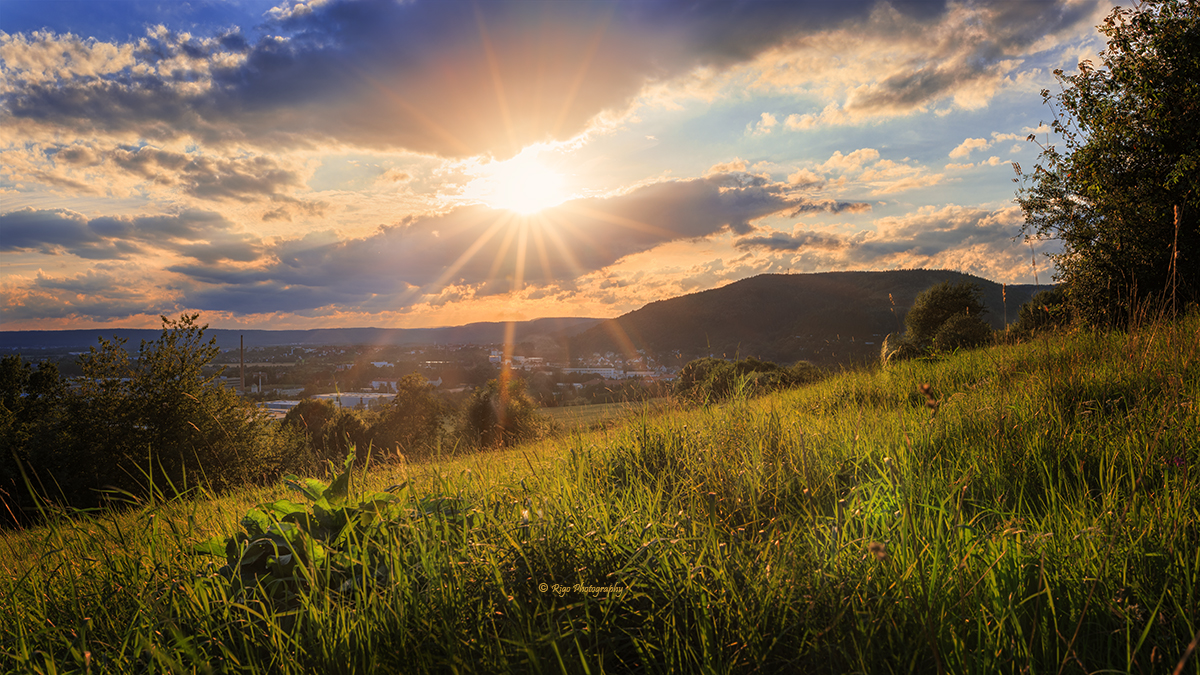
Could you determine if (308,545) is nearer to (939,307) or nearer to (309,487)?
(309,487)

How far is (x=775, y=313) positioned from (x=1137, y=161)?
78.3 metres

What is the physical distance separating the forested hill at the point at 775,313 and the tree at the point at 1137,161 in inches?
1400

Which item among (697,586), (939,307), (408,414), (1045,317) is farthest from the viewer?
(408,414)

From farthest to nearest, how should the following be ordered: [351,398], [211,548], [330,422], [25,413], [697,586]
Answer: [330,422]
[25,413]
[351,398]
[211,548]
[697,586]

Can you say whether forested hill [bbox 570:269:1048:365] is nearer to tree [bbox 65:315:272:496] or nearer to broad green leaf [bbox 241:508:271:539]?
tree [bbox 65:315:272:496]

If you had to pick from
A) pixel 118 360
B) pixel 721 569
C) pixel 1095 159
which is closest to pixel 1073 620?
pixel 721 569

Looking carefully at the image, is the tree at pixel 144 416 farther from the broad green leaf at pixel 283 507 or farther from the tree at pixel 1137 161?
the tree at pixel 1137 161

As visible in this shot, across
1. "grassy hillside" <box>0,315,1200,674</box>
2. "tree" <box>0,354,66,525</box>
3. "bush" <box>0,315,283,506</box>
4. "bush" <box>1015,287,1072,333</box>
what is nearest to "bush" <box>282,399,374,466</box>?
"bush" <box>0,315,283,506</box>

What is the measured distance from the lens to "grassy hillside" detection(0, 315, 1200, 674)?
5.41 feet

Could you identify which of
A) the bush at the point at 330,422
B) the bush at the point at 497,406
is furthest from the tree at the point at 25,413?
the bush at the point at 497,406

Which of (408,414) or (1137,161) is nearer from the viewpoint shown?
(1137,161)

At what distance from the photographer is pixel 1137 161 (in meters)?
15.1

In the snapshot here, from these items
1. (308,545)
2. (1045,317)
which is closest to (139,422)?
(308,545)

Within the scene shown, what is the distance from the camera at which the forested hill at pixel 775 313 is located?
65.6 m
